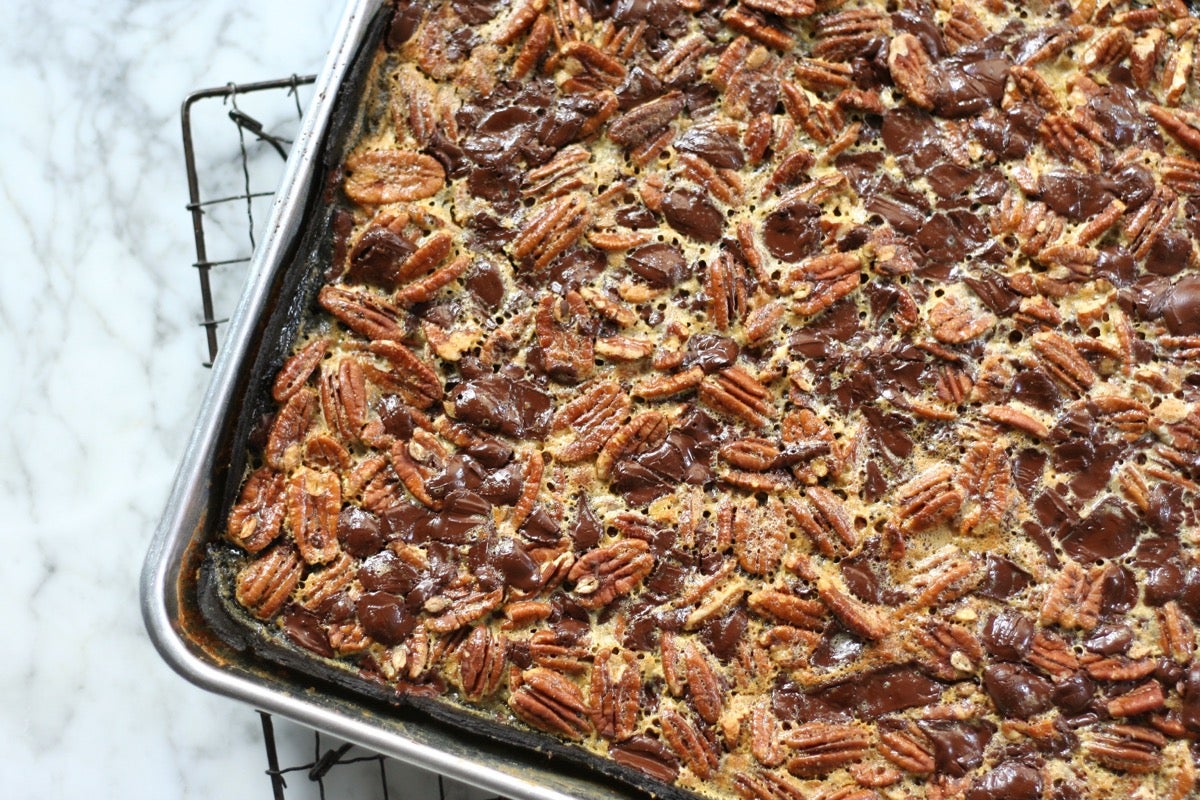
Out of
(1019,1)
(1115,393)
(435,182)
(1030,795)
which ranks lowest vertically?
(1030,795)

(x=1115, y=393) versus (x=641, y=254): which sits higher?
(x=641, y=254)

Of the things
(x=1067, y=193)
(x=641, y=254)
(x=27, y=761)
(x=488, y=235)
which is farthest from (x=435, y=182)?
(x=27, y=761)

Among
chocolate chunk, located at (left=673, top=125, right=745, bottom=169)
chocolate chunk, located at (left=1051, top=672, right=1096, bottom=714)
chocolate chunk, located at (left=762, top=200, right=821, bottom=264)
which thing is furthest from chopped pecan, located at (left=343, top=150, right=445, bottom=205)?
chocolate chunk, located at (left=1051, top=672, right=1096, bottom=714)

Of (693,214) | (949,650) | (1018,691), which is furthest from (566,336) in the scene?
(1018,691)

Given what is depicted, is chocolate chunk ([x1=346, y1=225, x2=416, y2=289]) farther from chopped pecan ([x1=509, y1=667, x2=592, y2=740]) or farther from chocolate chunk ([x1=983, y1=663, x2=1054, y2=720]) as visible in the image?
chocolate chunk ([x1=983, y1=663, x2=1054, y2=720])

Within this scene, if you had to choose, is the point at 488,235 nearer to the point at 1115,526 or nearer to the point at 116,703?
the point at 1115,526
